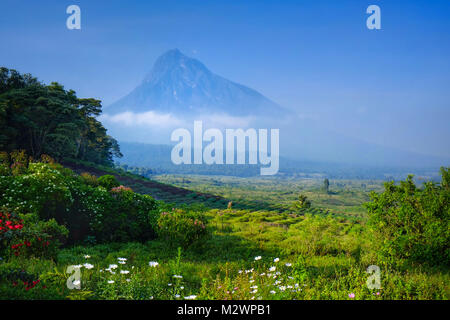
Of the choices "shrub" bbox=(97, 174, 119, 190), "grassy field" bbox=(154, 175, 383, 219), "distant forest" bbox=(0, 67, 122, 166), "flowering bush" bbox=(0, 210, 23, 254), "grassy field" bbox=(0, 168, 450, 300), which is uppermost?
"distant forest" bbox=(0, 67, 122, 166)

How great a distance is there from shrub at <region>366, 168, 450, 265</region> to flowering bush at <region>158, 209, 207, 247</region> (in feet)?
15.5

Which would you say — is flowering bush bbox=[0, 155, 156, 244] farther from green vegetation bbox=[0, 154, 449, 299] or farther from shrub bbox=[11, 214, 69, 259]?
shrub bbox=[11, 214, 69, 259]

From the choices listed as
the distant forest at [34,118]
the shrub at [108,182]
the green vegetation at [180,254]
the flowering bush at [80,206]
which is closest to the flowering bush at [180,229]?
the green vegetation at [180,254]

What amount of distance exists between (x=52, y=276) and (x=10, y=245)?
2.21 metres

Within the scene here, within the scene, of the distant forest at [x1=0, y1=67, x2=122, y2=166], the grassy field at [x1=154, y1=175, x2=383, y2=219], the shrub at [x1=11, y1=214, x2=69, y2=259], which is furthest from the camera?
the grassy field at [x1=154, y1=175, x2=383, y2=219]

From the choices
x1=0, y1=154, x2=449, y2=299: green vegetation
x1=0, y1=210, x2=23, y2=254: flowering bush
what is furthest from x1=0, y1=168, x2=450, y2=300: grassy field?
x1=0, y1=210, x2=23, y2=254: flowering bush

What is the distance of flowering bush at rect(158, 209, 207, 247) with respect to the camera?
8070mm

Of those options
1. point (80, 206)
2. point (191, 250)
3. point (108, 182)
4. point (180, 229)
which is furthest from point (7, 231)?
point (108, 182)

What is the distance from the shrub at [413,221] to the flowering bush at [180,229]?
4730 millimetres

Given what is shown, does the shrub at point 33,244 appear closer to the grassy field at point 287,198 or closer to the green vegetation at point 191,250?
the green vegetation at point 191,250

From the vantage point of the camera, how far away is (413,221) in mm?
6016

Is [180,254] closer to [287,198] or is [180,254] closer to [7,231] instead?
[7,231]
